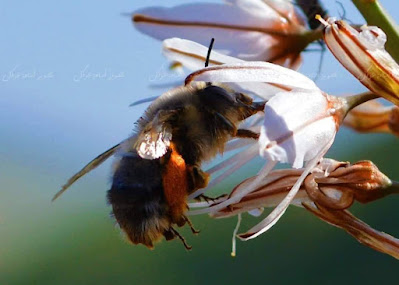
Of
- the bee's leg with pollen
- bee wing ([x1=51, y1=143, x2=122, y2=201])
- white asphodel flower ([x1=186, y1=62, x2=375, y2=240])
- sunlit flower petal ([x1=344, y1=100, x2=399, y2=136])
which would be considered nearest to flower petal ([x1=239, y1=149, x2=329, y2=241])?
white asphodel flower ([x1=186, y1=62, x2=375, y2=240])

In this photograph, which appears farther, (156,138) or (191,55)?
(191,55)

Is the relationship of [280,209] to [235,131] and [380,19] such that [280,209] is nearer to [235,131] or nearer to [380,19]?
[235,131]

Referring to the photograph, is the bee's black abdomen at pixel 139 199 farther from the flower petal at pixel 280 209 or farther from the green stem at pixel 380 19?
the green stem at pixel 380 19

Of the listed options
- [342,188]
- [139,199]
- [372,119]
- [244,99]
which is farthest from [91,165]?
[372,119]

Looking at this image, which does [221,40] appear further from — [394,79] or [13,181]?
[13,181]

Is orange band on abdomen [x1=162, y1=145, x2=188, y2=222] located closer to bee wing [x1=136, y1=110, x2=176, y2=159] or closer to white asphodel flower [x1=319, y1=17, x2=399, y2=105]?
bee wing [x1=136, y1=110, x2=176, y2=159]

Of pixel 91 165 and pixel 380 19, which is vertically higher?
pixel 380 19
